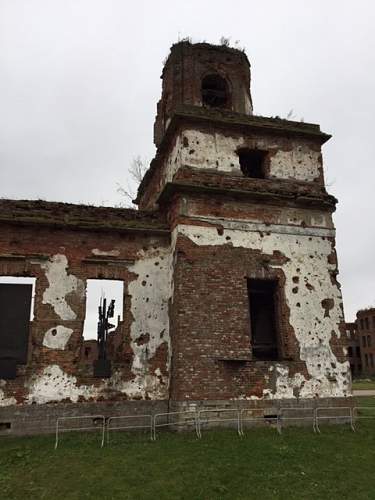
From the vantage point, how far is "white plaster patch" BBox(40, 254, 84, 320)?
34.7 ft

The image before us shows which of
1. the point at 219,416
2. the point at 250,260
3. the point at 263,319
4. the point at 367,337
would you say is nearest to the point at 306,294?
→ the point at 263,319

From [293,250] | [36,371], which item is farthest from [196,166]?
[36,371]

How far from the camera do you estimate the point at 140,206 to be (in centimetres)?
1673

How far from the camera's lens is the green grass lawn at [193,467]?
243 inches

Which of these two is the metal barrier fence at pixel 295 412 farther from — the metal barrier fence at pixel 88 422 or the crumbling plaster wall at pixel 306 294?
the metal barrier fence at pixel 88 422

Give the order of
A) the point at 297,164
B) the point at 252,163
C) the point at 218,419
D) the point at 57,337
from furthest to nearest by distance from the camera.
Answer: the point at 252,163
the point at 297,164
the point at 57,337
the point at 218,419

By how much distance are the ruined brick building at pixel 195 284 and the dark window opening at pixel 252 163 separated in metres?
0.05

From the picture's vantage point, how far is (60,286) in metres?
10.7

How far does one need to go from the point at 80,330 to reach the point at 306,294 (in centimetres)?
575

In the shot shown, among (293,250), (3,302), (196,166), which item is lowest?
(3,302)

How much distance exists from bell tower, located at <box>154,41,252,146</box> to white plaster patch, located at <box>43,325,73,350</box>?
746 centimetres

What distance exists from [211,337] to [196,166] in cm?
450

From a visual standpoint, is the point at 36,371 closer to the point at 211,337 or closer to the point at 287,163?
the point at 211,337

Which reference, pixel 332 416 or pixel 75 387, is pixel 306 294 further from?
pixel 75 387
